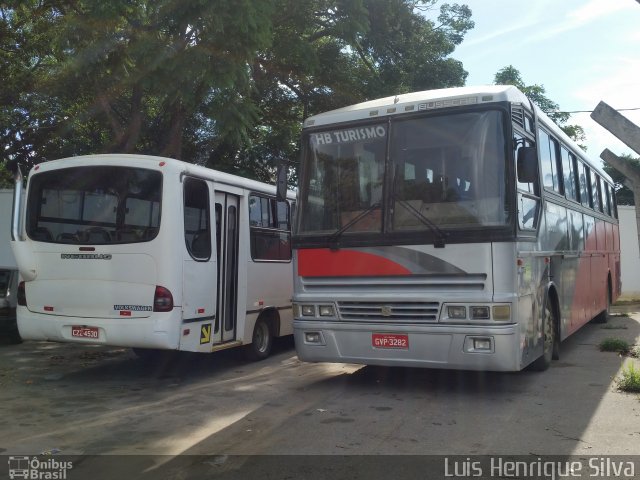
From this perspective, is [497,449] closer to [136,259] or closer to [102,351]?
[136,259]

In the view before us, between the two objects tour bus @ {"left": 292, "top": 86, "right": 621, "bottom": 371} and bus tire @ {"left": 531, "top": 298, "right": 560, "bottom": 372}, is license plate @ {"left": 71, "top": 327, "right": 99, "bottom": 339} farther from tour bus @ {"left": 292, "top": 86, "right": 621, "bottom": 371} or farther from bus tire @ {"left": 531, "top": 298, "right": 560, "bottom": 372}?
bus tire @ {"left": 531, "top": 298, "right": 560, "bottom": 372}

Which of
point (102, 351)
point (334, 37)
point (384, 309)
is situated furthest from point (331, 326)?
→ point (334, 37)

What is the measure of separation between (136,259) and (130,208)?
27.5 inches

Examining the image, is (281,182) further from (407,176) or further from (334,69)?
(334,69)

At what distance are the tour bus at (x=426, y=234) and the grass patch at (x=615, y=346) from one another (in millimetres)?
2590

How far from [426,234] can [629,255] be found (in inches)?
694

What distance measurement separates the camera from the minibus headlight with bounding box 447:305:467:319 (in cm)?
650

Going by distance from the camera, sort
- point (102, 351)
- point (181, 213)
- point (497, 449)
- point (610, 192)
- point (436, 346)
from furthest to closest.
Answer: point (610, 192)
point (102, 351)
point (181, 213)
point (436, 346)
point (497, 449)

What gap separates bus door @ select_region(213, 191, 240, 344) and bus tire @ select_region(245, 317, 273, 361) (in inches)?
27.8

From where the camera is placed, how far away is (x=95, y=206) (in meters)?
7.98

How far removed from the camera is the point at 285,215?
11.1m

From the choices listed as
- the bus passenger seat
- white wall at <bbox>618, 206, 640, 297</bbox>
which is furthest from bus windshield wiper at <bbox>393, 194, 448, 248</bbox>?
white wall at <bbox>618, 206, 640, 297</bbox>

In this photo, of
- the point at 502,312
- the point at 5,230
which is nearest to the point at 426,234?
the point at 502,312

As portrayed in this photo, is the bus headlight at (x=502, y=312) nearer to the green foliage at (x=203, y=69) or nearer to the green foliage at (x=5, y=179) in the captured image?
the green foliage at (x=203, y=69)
